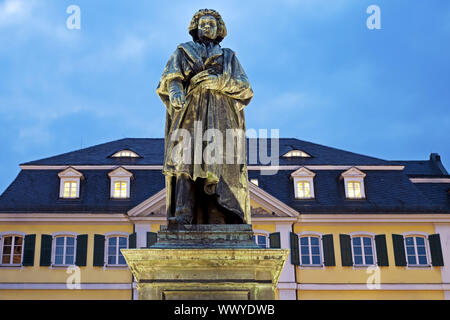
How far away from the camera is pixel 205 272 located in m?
4.52

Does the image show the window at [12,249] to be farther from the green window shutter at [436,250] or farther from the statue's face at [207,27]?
the statue's face at [207,27]

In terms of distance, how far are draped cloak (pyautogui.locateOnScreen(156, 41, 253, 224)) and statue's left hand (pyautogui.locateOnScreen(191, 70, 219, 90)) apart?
3 centimetres

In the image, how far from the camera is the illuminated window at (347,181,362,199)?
1180 inches

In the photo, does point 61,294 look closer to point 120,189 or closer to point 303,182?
point 120,189

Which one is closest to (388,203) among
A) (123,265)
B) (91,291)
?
(123,265)

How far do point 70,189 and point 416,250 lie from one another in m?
18.2

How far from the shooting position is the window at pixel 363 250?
2823 cm

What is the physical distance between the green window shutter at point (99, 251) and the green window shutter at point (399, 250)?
47.9ft

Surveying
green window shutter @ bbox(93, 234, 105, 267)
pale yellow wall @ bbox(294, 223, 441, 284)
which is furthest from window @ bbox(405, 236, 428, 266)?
green window shutter @ bbox(93, 234, 105, 267)

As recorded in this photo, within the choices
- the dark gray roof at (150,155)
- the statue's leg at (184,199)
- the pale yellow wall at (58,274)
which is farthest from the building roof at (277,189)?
the statue's leg at (184,199)

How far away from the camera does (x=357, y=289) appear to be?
27.8 m

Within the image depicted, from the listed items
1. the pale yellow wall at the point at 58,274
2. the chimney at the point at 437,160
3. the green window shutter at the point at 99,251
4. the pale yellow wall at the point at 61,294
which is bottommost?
the pale yellow wall at the point at 61,294

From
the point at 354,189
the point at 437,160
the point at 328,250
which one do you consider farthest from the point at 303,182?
the point at 437,160

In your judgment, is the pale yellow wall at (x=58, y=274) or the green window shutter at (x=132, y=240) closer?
the pale yellow wall at (x=58, y=274)
